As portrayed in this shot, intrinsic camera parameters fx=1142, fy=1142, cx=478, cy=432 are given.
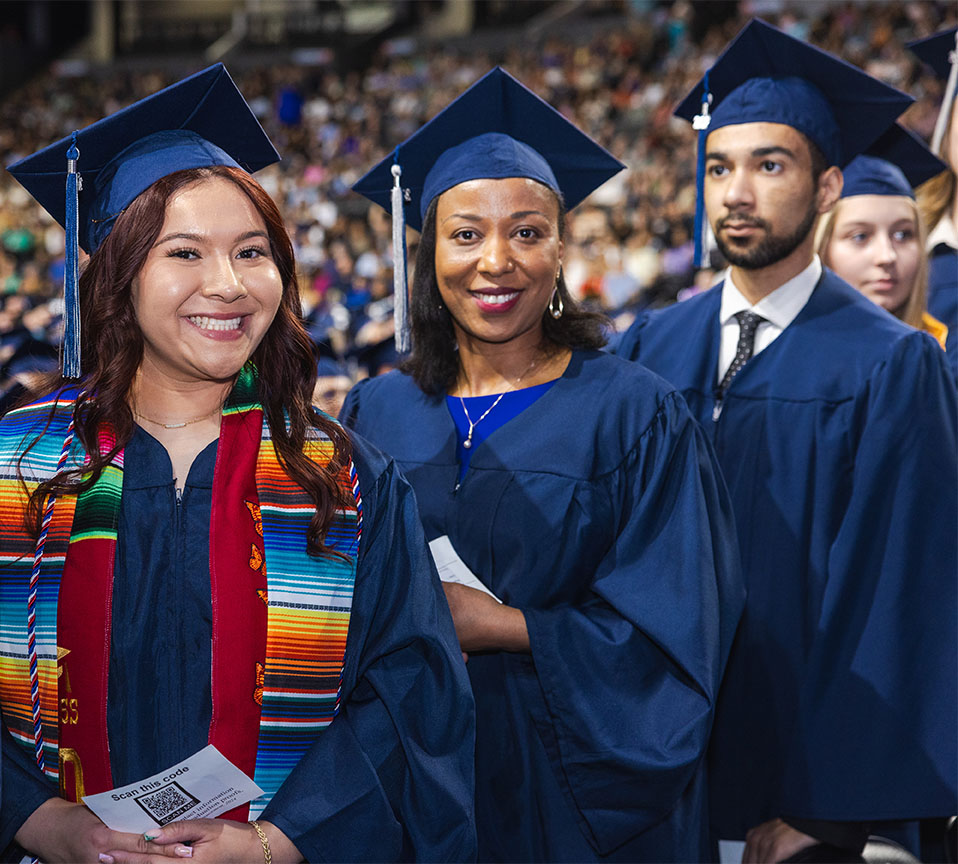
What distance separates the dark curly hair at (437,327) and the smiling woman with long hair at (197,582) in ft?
2.34

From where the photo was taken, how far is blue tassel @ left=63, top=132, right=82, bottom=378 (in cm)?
185

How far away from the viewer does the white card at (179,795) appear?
1.66 metres

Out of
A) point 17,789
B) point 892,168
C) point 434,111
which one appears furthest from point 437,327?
point 434,111

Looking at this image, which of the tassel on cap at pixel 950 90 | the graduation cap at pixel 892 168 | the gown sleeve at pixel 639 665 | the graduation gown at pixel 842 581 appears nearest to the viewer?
the gown sleeve at pixel 639 665

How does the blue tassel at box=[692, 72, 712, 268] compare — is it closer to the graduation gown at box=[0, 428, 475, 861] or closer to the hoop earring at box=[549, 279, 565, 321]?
the hoop earring at box=[549, 279, 565, 321]

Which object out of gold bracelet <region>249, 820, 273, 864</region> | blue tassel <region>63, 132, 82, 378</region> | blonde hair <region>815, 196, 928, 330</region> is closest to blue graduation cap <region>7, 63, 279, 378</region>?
blue tassel <region>63, 132, 82, 378</region>

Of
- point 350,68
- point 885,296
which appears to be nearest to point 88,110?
point 350,68

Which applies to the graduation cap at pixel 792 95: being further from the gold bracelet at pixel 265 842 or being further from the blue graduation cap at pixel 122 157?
the gold bracelet at pixel 265 842

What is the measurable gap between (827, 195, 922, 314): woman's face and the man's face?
2.64 ft

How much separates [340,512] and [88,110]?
22.8m

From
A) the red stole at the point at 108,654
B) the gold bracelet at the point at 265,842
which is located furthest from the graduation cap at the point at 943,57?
the gold bracelet at the point at 265,842

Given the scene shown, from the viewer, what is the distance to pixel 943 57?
3760 millimetres

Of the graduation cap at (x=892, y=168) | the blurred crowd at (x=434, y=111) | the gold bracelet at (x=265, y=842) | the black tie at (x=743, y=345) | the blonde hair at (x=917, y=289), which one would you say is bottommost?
the gold bracelet at (x=265, y=842)

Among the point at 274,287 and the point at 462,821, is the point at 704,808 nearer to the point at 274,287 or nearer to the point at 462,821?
the point at 462,821
